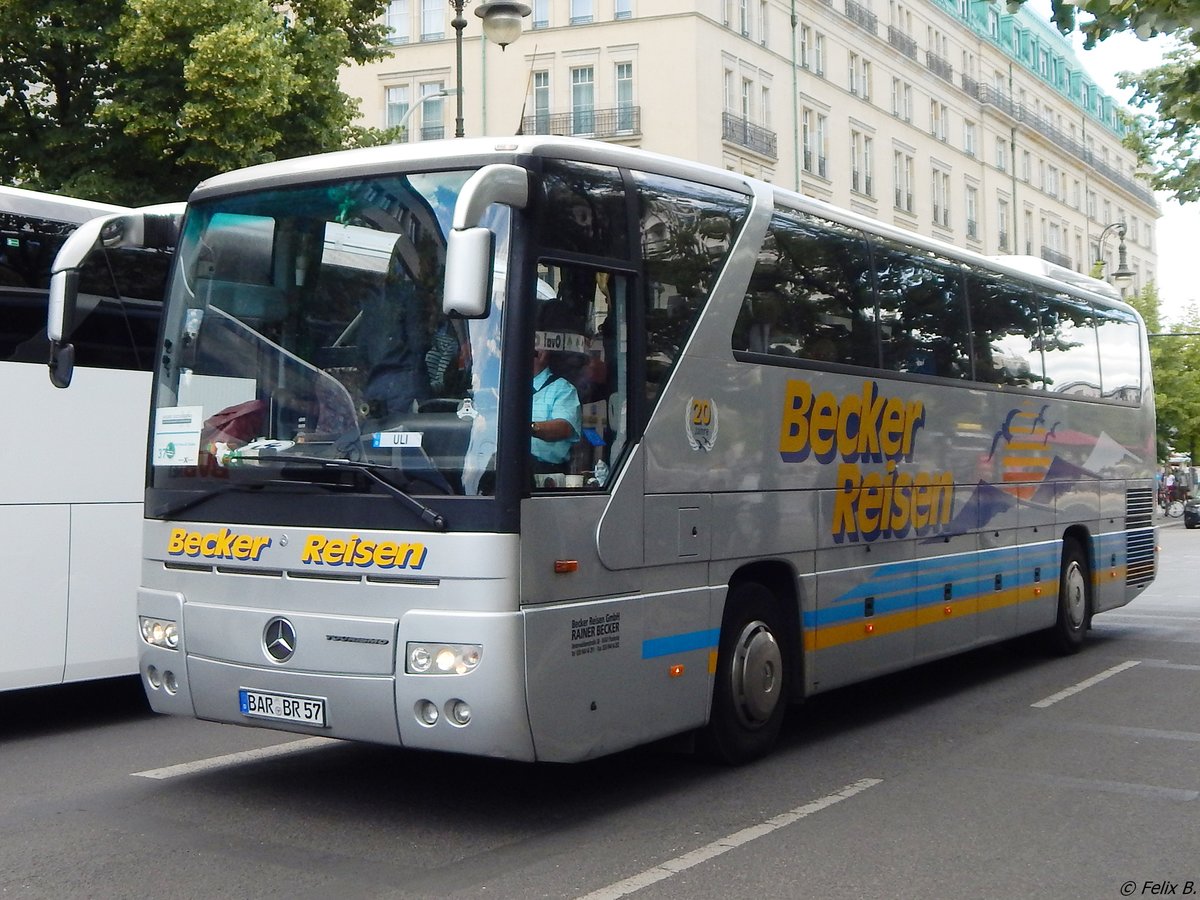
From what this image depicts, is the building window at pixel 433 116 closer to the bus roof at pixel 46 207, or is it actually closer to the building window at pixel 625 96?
the building window at pixel 625 96

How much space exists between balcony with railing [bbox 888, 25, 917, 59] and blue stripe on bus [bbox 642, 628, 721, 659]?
5534 cm

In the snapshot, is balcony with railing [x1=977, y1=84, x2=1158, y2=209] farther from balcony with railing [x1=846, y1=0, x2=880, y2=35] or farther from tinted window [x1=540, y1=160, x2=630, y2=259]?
tinted window [x1=540, y1=160, x2=630, y2=259]

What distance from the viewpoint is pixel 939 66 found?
64312mm

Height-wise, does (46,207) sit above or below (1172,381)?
below

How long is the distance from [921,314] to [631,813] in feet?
16.5

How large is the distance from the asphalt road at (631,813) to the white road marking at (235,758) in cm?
3

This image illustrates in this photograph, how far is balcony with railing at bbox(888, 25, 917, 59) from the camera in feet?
197

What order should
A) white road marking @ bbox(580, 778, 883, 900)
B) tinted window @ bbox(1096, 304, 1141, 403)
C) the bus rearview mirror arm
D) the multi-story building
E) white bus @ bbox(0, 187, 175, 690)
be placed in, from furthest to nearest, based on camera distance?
the multi-story building, tinted window @ bbox(1096, 304, 1141, 403), white bus @ bbox(0, 187, 175, 690), the bus rearview mirror arm, white road marking @ bbox(580, 778, 883, 900)

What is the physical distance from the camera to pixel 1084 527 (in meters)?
14.3

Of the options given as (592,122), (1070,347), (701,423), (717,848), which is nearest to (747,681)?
(701,423)

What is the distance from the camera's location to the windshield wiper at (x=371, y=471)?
22.2ft

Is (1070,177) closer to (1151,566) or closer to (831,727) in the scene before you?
(1151,566)

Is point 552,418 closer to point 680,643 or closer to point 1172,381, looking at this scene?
point 680,643

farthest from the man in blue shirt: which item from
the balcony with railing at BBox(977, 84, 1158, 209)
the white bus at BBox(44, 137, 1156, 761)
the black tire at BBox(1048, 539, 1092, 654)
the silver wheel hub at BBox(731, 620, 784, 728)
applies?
the balcony with railing at BBox(977, 84, 1158, 209)
